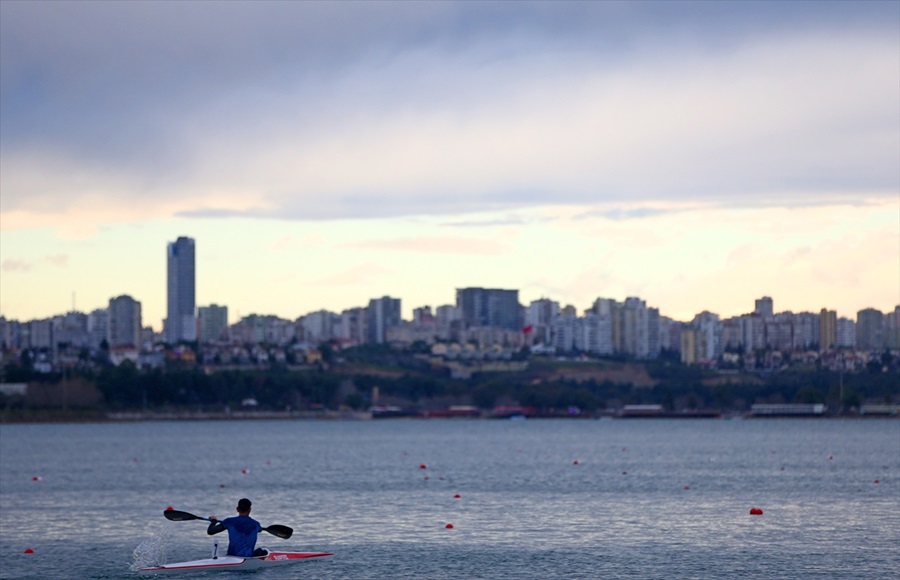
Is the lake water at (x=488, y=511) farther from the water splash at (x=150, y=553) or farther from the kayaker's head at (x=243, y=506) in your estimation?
the kayaker's head at (x=243, y=506)

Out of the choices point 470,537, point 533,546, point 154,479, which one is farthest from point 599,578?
point 154,479

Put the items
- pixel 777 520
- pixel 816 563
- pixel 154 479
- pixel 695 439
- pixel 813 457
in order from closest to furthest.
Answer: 1. pixel 816 563
2. pixel 777 520
3. pixel 154 479
4. pixel 813 457
5. pixel 695 439

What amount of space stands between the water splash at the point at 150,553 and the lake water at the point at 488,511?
35 centimetres

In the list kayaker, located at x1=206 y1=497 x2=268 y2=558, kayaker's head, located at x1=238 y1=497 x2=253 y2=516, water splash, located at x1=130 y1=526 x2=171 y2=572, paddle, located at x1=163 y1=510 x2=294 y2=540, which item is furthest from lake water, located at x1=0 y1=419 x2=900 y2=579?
kayaker's head, located at x1=238 y1=497 x2=253 y2=516

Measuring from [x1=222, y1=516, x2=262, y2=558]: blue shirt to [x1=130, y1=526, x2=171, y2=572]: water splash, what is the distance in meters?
2.71

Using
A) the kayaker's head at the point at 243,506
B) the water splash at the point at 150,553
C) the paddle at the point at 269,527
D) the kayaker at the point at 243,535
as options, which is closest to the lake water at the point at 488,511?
the water splash at the point at 150,553

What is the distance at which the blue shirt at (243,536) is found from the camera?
35938 mm

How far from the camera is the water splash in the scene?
1486 inches

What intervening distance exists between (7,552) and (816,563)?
75.3ft

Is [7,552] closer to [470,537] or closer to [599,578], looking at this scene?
[470,537]

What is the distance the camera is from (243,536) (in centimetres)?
3612

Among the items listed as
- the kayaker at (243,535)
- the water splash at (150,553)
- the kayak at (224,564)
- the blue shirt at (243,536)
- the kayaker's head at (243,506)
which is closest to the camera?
the kayaker's head at (243,506)

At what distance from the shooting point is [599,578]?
35000 millimetres

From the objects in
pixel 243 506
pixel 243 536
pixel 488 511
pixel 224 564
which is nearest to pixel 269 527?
pixel 243 536
